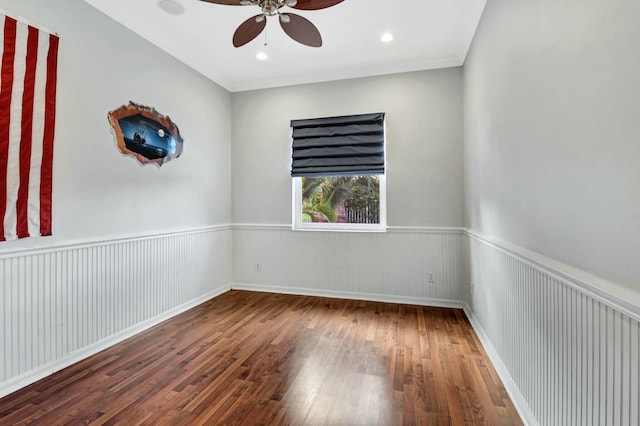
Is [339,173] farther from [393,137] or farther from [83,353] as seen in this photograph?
[83,353]

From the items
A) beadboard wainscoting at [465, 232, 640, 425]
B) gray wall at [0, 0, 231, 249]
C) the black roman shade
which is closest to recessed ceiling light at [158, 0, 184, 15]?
gray wall at [0, 0, 231, 249]

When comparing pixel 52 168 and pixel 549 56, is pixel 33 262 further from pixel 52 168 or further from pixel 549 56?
pixel 549 56

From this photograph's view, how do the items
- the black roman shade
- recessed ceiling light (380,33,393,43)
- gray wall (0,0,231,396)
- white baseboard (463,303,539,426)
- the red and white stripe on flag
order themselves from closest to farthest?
white baseboard (463,303,539,426), the red and white stripe on flag, gray wall (0,0,231,396), recessed ceiling light (380,33,393,43), the black roman shade

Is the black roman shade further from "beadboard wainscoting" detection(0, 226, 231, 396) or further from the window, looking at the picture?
"beadboard wainscoting" detection(0, 226, 231, 396)

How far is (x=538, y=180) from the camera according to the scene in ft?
5.27

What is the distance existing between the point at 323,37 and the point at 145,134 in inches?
79.0

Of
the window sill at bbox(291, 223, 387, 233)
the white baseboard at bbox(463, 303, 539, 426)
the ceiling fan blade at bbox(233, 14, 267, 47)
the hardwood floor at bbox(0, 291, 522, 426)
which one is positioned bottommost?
the hardwood floor at bbox(0, 291, 522, 426)

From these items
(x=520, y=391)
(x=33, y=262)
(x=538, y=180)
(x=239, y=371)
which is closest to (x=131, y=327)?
(x=33, y=262)

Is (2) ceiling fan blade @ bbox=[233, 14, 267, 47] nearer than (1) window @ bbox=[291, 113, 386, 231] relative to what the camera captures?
Yes

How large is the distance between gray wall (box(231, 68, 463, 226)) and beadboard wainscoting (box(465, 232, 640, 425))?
4.82 feet

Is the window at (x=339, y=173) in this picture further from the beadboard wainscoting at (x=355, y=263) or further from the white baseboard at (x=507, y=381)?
the white baseboard at (x=507, y=381)

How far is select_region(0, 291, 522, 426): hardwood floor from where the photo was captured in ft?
5.89

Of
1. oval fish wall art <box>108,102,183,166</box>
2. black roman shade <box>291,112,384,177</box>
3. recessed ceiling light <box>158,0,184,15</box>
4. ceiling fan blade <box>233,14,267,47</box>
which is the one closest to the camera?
ceiling fan blade <box>233,14,267,47</box>

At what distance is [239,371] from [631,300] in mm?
2200
